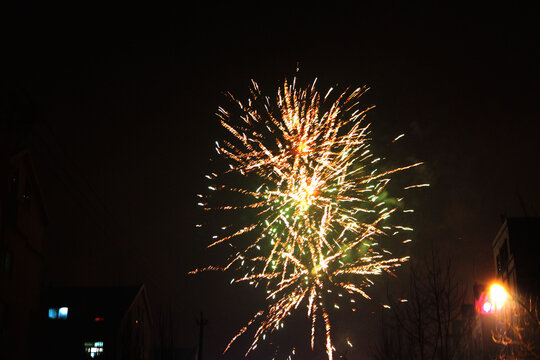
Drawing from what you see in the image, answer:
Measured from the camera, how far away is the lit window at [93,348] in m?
47.8

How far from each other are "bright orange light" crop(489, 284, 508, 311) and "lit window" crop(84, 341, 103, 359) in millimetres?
28662

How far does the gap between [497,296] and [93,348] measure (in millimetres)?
29397

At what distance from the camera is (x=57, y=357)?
46906mm

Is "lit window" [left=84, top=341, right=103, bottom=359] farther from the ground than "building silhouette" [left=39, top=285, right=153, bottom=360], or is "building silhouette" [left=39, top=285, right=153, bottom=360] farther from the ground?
"building silhouette" [left=39, top=285, right=153, bottom=360]

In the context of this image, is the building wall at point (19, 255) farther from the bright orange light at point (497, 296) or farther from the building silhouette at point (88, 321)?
the bright orange light at point (497, 296)

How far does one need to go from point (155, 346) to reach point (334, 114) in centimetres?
4049

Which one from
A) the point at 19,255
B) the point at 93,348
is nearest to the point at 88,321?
the point at 93,348

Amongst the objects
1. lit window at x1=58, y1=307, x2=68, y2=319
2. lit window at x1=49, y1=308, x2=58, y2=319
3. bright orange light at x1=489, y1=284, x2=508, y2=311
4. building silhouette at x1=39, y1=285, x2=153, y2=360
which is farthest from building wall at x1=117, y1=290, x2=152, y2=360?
bright orange light at x1=489, y1=284, x2=508, y2=311

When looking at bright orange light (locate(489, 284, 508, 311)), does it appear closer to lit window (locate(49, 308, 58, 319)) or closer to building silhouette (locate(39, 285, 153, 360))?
building silhouette (locate(39, 285, 153, 360))

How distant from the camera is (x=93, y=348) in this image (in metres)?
48.2

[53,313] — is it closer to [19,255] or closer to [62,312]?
[62,312]

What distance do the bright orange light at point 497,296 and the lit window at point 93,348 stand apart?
2866 cm

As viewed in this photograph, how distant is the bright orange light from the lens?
4791cm

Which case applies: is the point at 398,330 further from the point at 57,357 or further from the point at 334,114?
the point at 57,357
